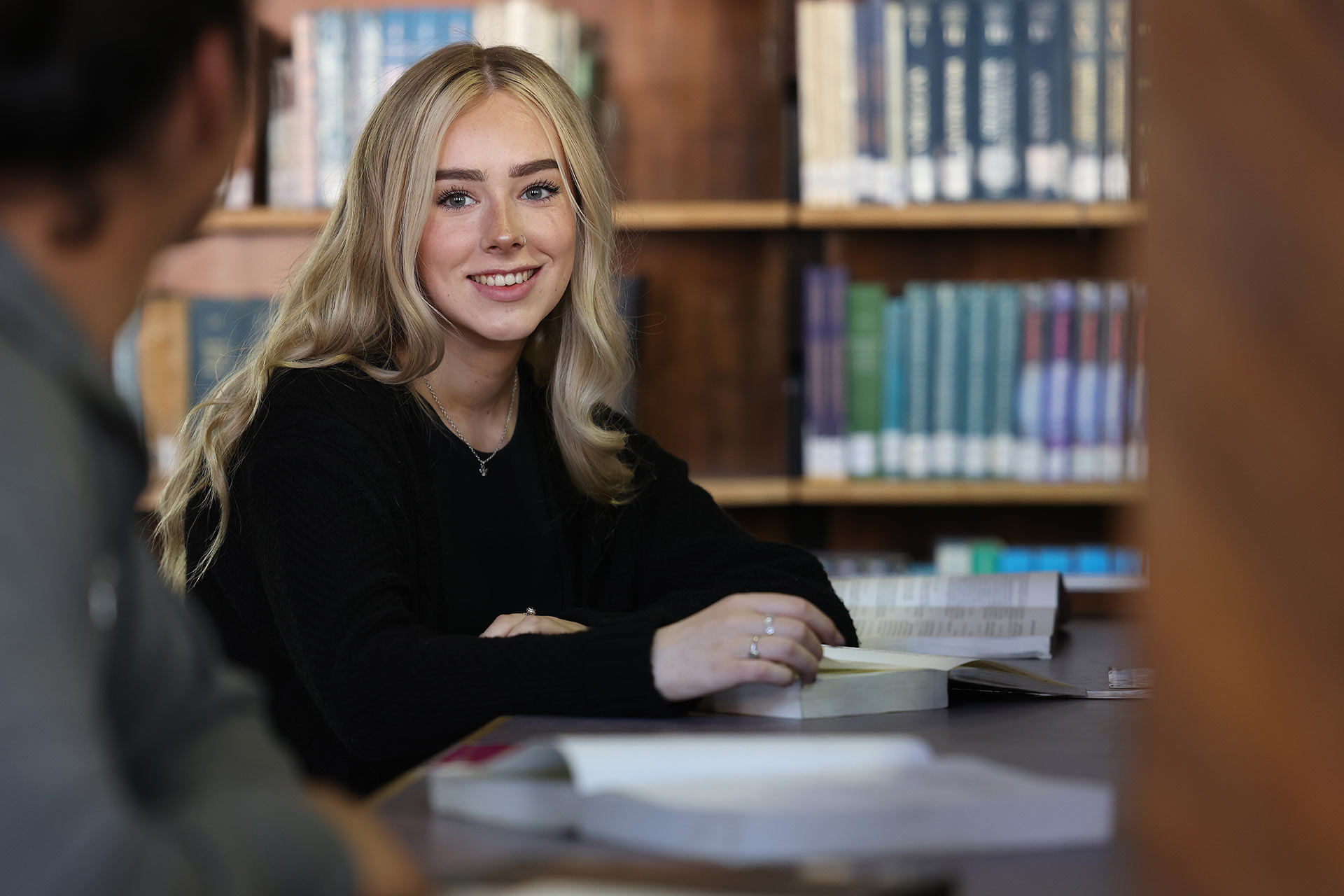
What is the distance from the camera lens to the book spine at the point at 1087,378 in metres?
2.35

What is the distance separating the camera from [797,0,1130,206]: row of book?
230cm

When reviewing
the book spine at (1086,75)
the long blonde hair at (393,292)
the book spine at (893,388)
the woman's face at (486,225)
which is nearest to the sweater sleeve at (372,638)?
the long blonde hair at (393,292)

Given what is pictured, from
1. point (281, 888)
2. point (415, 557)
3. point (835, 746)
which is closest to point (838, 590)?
point (415, 557)

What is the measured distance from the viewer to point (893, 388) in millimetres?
2377

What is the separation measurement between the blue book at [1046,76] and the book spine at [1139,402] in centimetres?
202

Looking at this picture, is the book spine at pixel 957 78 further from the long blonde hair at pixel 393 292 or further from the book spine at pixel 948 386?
the long blonde hair at pixel 393 292

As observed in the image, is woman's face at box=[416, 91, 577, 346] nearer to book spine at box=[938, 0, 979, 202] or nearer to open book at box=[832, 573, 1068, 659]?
open book at box=[832, 573, 1068, 659]

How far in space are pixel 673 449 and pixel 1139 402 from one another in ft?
7.55

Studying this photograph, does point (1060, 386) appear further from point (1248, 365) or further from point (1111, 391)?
point (1248, 365)

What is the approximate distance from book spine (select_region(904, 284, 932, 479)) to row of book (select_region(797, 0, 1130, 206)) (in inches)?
7.1

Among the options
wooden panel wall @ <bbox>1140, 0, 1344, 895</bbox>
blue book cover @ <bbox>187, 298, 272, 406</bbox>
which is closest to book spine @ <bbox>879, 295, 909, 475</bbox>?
blue book cover @ <bbox>187, 298, 272, 406</bbox>

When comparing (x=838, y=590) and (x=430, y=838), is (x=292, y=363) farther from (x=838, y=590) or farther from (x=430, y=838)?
(x=430, y=838)

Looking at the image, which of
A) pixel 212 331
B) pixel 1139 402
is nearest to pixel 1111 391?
pixel 212 331

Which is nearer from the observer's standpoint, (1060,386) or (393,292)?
(393,292)
